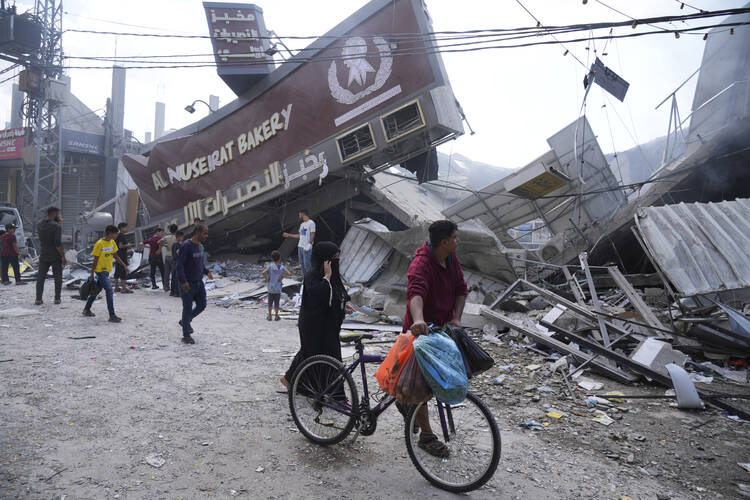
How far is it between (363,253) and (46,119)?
2495 cm

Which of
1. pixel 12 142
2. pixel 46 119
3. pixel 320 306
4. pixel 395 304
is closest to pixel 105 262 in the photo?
pixel 395 304

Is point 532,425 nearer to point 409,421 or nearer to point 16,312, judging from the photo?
point 409,421

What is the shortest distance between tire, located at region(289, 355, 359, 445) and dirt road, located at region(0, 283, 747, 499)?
0.13 meters

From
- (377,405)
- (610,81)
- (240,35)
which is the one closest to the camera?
(377,405)

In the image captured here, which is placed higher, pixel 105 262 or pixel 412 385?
pixel 105 262

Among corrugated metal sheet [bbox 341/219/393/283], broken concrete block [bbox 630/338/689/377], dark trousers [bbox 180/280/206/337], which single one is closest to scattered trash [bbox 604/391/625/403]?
broken concrete block [bbox 630/338/689/377]

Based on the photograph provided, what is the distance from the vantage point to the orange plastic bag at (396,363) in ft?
8.48

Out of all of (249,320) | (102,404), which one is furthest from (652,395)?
(249,320)

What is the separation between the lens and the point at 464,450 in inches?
108

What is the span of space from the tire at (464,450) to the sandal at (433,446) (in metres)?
0.02

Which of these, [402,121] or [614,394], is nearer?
[614,394]

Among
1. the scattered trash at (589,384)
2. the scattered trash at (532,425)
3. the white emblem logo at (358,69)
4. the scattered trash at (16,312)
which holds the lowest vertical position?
the scattered trash at (532,425)

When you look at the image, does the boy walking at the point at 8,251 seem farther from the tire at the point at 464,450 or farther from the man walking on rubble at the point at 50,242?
the tire at the point at 464,450

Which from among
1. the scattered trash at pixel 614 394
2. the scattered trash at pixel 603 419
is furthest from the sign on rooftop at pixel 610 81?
the scattered trash at pixel 603 419
